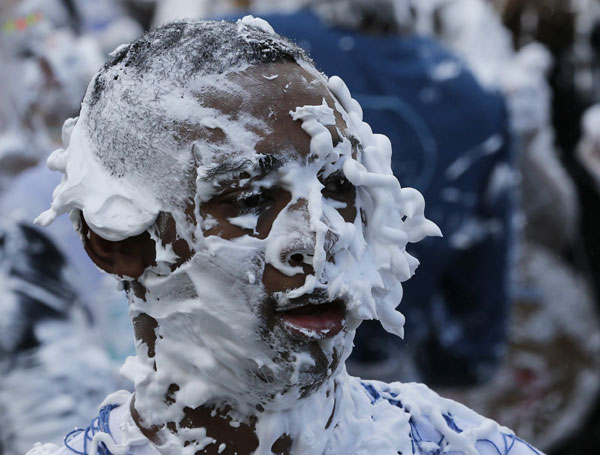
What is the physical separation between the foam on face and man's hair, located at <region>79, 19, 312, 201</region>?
0.9 inches

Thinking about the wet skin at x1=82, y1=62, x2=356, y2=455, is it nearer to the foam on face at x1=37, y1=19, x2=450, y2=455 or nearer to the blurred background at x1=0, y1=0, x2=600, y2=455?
the foam on face at x1=37, y1=19, x2=450, y2=455

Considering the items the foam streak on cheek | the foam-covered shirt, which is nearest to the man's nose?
the foam streak on cheek

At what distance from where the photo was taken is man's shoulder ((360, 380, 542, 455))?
94.1 inches

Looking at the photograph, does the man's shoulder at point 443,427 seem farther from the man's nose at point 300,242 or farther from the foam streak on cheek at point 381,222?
the man's nose at point 300,242

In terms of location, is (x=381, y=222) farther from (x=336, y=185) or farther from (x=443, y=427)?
(x=443, y=427)

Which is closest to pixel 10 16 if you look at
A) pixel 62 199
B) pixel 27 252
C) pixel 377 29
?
pixel 377 29

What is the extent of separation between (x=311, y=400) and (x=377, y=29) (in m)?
3.31

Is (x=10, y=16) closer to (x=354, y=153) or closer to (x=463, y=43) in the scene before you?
(x=463, y=43)

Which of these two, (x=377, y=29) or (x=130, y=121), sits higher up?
(x=130, y=121)

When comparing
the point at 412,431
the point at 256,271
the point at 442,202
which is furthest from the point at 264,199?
the point at 442,202

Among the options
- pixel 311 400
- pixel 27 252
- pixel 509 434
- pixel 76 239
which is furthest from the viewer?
pixel 76 239

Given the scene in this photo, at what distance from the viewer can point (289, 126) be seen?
212cm

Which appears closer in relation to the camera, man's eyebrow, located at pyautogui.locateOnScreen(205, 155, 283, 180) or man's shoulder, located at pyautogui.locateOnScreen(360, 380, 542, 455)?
man's eyebrow, located at pyautogui.locateOnScreen(205, 155, 283, 180)

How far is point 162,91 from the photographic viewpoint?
215 cm
